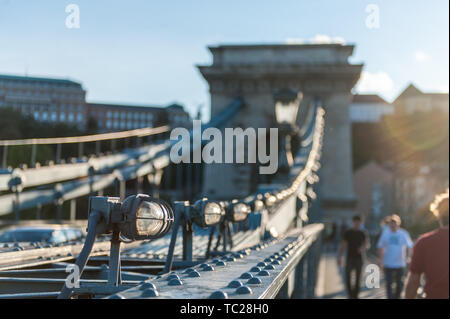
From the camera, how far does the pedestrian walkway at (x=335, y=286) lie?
8.74m

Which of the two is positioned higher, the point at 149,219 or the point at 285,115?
the point at 285,115

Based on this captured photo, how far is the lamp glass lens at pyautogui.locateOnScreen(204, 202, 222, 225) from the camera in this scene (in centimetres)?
349

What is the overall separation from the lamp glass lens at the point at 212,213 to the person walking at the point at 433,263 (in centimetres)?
121

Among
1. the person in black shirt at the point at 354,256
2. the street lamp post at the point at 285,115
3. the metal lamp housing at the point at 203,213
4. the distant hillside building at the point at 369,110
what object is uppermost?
the distant hillside building at the point at 369,110

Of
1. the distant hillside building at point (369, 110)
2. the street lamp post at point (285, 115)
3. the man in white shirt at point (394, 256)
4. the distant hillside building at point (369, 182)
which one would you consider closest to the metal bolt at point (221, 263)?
the man in white shirt at point (394, 256)

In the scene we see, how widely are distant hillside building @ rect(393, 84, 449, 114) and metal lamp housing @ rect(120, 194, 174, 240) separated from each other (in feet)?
235

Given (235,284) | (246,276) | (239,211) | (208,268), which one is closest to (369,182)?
(239,211)

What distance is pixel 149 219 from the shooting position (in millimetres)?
2188

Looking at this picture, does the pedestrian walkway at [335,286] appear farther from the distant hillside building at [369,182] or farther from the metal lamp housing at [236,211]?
the distant hillside building at [369,182]

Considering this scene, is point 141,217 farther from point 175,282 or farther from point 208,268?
point 208,268

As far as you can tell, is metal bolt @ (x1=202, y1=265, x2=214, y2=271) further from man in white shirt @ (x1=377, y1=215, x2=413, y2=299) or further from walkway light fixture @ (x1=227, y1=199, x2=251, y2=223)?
man in white shirt @ (x1=377, y1=215, x2=413, y2=299)

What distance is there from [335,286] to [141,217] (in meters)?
8.66

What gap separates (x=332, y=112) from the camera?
29.5 meters
